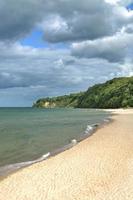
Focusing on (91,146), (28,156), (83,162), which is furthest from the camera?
(91,146)

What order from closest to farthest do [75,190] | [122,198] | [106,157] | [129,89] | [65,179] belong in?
[122,198]
[75,190]
[65,179]
[106,157]
[129,89]

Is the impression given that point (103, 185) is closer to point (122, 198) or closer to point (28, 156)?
point (122, 198)

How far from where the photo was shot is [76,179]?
16750 millimetres

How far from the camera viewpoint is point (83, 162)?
834 inches

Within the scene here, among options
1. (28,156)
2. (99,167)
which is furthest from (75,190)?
(28,156)

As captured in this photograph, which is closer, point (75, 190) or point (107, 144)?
point (75, 190)

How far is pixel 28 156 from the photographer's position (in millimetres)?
26312

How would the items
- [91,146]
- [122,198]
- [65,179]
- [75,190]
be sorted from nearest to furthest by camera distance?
[122,198]
[75,190]
[65,179]
[91,146]

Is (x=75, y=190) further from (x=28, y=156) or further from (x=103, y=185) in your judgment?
(x=28, y=156)

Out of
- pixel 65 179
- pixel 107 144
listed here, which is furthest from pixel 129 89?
pixel 65 179

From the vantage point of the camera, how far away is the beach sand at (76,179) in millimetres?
14134

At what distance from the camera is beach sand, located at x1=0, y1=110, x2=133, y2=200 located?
46.4 feet

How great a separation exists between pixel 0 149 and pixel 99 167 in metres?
12.5

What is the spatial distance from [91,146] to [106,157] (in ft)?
19.2
